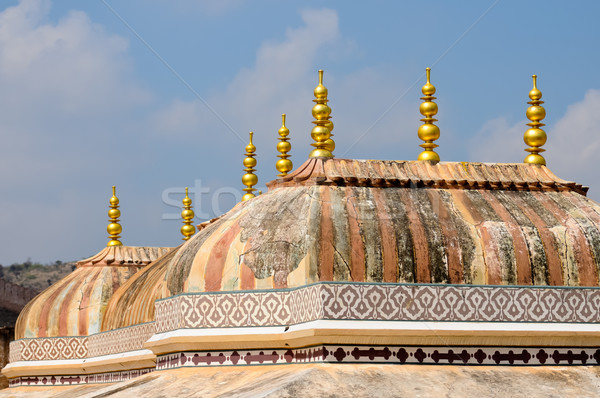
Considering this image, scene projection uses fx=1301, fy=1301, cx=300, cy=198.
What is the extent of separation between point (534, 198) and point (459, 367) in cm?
303

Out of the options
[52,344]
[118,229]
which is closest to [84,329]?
[52,344]

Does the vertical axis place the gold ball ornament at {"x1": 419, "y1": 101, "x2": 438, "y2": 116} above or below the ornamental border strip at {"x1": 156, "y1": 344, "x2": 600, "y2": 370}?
above

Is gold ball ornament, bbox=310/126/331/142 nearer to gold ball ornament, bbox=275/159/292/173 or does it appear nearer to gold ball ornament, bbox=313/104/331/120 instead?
gold ball ornament, bbox=313/104/331/120

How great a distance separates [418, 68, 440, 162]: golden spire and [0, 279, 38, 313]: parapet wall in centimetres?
3288

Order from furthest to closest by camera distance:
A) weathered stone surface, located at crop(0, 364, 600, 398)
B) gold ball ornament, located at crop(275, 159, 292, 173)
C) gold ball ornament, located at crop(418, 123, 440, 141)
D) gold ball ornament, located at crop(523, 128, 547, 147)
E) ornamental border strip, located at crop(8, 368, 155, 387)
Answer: ornamental border strip, located at crop(8, 368, 155, 387) → gold ball ornament, located at crop(275, 159, 292, 173) → gold ball ornament, located at crop(523, 128, 547, 147) → gold ball ornament, located at crop(418, 123, 440, 141) → weathered stone surface, located at crop(0, 364, 600, 398)

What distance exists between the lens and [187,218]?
28.8 meters

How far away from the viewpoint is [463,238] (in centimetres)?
1636

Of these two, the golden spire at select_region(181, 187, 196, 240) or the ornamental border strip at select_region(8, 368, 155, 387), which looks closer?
the ornamental border strip at select_region(8, 368, 155, 387)

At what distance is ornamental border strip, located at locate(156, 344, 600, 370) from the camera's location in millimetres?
15312

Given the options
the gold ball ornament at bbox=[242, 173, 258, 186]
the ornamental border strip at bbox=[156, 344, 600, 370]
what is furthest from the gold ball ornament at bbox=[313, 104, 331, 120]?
the gold ball ornament at bbox=[242, 173, 258, 186]

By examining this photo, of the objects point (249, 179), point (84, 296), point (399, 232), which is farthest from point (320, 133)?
point (84, 296)

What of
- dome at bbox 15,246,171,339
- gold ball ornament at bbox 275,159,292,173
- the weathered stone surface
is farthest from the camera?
dome at bbox 15,246,171,339

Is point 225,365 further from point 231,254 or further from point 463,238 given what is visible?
point 463,238

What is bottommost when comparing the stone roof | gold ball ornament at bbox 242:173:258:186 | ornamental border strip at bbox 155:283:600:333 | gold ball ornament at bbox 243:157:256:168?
ornamental border strip at bbox 155:283:600:333
